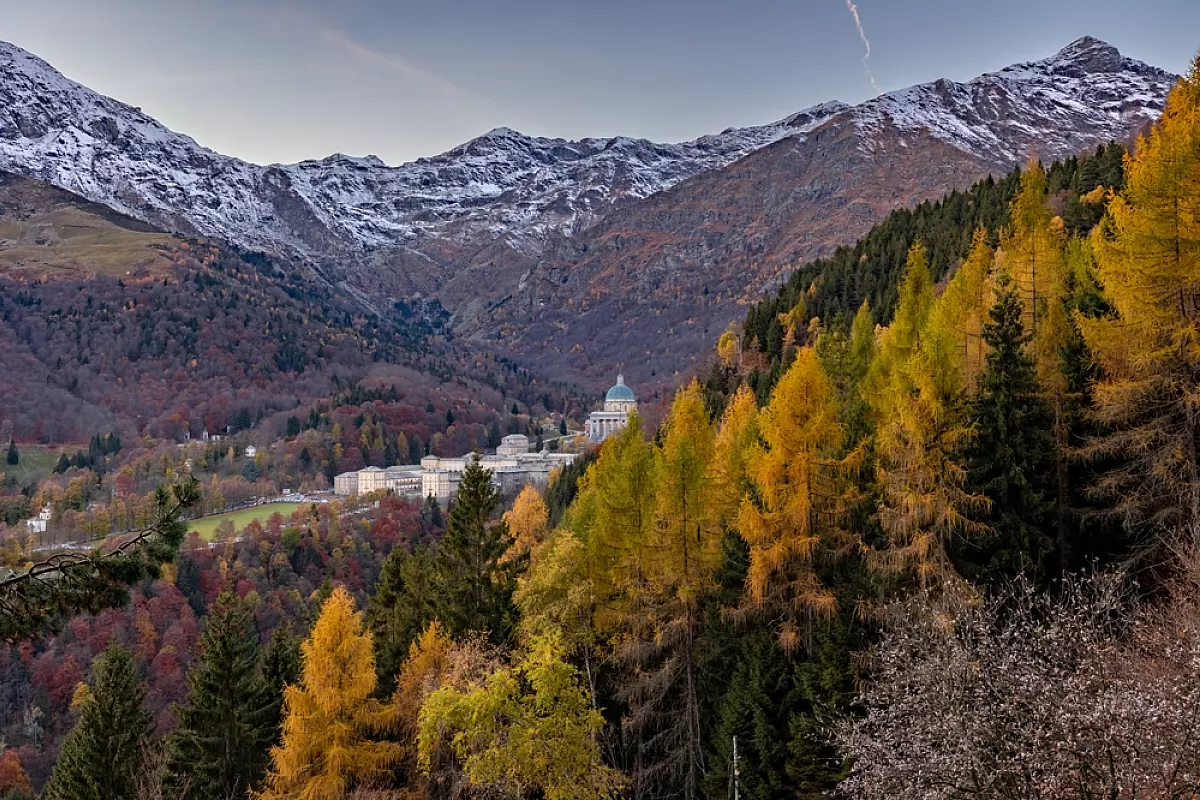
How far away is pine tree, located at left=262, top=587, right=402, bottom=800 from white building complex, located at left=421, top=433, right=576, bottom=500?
119 meters

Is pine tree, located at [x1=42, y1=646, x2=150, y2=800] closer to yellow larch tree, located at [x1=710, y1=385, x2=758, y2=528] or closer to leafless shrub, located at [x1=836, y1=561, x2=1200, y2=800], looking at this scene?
yellow larch tree, located at [x1=710, y1=385, x2=758, y2=528]

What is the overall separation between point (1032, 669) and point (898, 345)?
1639cm

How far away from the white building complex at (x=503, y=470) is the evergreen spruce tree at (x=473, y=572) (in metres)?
113

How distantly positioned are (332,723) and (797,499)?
1572 cm

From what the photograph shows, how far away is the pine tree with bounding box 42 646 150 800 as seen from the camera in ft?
94.0

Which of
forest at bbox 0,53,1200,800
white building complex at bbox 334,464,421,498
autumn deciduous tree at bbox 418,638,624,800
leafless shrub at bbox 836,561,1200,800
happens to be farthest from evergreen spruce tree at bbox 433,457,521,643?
white building complex at bbox 334,464,421,498

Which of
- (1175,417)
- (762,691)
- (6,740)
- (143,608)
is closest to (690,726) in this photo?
(762,691)

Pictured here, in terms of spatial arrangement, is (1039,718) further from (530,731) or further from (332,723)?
(332,723)

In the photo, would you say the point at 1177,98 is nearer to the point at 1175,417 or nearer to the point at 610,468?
the point at 1175,417

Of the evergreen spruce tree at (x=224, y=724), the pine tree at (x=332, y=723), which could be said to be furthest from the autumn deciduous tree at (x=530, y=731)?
the evergreen spruce tree at (x=224, y=724)

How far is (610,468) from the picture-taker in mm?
28609

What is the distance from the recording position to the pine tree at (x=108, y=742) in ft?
94.0

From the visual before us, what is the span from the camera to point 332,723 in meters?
25.6

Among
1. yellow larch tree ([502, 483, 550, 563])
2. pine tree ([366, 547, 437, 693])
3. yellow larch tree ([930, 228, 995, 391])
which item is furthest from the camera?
yellow larch tree ([502, 483, 550, 563])
